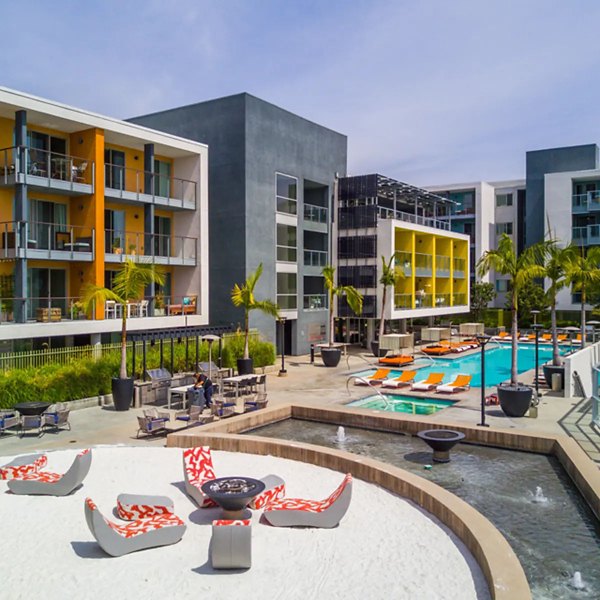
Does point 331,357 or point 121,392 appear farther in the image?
point 331,357

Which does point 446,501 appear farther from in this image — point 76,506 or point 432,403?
point 432,403

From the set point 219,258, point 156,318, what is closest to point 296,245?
point 219,258

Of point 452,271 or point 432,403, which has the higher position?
point 452,271

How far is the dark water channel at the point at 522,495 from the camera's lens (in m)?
10.1

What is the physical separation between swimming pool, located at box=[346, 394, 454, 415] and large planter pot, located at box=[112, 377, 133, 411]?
27.1ft

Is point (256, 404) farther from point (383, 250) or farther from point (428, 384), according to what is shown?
point (383, 250)

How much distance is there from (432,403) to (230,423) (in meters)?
9.74

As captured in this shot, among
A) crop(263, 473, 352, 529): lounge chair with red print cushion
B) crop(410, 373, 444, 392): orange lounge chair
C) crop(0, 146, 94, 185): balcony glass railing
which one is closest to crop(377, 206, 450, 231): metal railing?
crop(410, 373, 444, 392): orange lounge chair

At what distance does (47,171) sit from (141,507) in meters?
18.8

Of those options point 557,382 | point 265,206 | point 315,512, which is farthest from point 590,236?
point 315,512

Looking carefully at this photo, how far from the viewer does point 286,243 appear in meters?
39.2

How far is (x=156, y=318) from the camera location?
95.8ft

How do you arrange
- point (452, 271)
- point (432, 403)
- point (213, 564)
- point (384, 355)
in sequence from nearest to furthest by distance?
1. point (213, 564)
2. point (432, 403)
3. point (384, 355)
4. point (452, 271)

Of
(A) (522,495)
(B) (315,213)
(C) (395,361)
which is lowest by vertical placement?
(A) (522,495)
